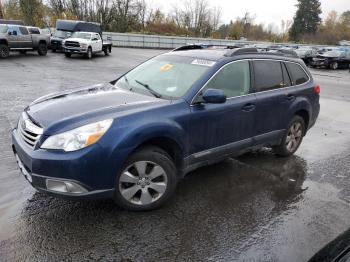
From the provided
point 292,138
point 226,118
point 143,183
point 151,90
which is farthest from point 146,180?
point 292,138

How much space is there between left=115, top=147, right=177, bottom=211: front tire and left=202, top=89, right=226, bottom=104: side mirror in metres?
0.80

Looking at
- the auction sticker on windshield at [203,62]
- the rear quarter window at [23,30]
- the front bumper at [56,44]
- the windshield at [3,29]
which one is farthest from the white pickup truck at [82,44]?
the auction sticker on windshield at [203,62]

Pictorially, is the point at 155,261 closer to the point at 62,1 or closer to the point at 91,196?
the point at 91,196

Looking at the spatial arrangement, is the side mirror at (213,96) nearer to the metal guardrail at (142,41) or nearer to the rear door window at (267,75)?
the rear door window at (267,75)

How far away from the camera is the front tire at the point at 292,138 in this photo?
587cm

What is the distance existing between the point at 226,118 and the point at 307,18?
281ft

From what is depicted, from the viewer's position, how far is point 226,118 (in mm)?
4570

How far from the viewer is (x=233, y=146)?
481 centimetres

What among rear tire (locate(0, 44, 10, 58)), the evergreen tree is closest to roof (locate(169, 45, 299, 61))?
rear tire (locate(0, 44, 10, 58))

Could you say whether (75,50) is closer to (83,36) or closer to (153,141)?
(83,36)

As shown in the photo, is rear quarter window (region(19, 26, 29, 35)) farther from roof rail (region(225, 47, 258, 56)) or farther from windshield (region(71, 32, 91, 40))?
roof rail (region(225, 47, 258, 56))

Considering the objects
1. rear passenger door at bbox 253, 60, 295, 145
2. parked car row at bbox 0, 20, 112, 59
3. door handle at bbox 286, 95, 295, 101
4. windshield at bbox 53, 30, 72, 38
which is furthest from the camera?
windshield at bbox 53, 30, 72, 38

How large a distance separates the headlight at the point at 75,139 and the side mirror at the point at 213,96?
4.32 ft

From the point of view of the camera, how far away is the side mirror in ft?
13.7
